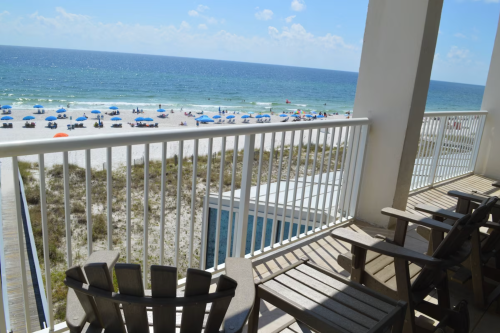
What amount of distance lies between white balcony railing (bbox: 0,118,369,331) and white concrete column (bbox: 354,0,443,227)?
17 cm

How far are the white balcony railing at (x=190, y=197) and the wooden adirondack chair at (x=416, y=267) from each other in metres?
0.87

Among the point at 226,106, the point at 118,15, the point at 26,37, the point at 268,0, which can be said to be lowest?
the point at 226,106

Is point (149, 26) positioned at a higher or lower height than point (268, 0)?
lower

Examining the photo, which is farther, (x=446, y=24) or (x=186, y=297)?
(x=446, y=24)

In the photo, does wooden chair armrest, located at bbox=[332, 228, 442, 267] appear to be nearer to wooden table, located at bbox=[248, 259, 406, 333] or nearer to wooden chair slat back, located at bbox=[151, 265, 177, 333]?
wooden table, located at bbox=[248, 259, 406, 333]

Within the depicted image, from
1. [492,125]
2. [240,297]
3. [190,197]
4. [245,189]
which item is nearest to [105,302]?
[240,297]

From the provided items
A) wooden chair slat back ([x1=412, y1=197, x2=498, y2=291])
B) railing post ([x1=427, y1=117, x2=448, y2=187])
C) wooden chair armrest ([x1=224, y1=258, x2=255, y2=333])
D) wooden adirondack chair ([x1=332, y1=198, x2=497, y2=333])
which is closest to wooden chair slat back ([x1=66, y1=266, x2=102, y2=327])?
wooden chair armrest ([x1=224, y1=258, x2=255, y2=333])

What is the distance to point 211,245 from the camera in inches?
287

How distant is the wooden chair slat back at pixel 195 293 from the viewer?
1.09m

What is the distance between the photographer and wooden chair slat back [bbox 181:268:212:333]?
1093mm

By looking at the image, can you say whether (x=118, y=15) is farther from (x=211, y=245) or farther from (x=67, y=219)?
(x=67, y=219)

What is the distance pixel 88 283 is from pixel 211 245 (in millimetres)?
6261

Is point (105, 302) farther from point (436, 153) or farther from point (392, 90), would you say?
point (436, 153)

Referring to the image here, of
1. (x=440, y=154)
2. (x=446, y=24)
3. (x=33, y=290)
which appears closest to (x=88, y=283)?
(x=33, y=290)
